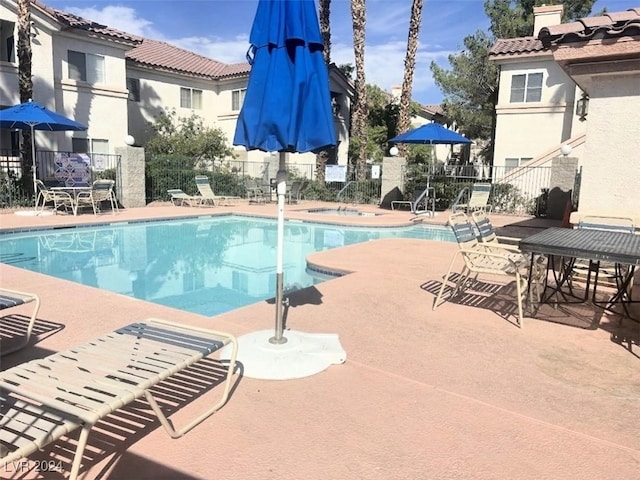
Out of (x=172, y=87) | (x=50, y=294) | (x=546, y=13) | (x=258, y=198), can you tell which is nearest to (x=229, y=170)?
(x=258, y=198)

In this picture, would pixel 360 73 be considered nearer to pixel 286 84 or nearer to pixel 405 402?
pixel 286 84

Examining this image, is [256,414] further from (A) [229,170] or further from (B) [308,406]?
(A) [229,170]

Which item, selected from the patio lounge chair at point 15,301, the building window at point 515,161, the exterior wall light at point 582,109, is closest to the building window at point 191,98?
the building window at point 515,161

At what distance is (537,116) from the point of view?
20969mm

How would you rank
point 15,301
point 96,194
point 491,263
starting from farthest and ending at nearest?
point 96,194, point 491,263, point 15,301

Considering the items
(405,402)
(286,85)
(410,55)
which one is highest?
(410,55)

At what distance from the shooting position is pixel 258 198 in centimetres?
2041

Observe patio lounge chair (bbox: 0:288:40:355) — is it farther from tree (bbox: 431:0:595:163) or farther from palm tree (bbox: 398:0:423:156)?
tree (bbox: 431:0:595:163)

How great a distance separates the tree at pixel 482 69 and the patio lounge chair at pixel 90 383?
25.0 m

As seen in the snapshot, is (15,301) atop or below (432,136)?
below

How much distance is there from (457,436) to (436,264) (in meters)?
5.30

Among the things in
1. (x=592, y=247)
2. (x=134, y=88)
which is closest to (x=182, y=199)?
(x=134, y=88)

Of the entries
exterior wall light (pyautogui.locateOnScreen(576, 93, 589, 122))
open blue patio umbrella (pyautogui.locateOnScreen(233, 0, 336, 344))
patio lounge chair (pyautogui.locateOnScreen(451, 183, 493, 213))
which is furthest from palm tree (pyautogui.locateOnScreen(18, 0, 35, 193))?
exterior wall light (pyautogui.locateOnScreen(576, 93, 589, 122))

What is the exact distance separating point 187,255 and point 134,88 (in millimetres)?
15992
